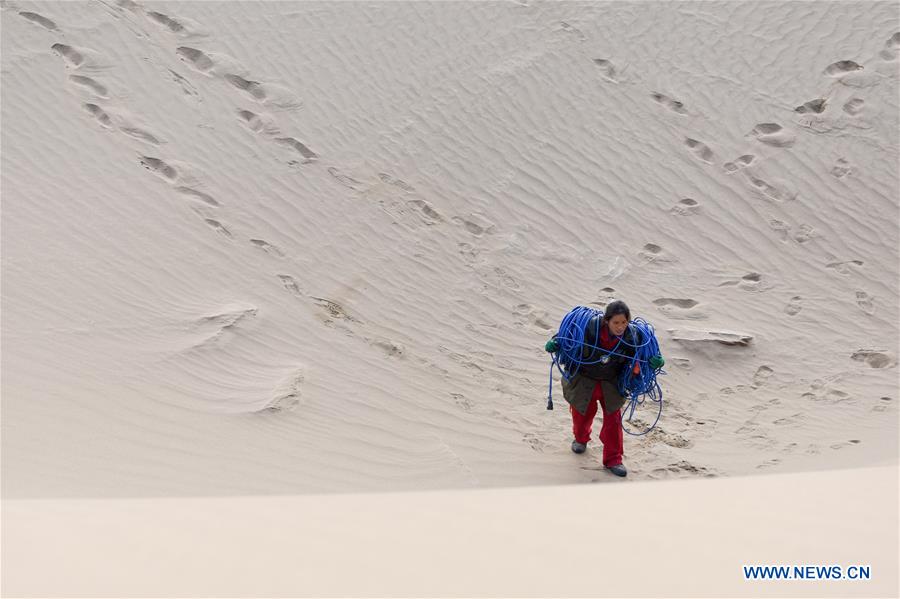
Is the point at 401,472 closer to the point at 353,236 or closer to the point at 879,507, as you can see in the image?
the point at 879,507

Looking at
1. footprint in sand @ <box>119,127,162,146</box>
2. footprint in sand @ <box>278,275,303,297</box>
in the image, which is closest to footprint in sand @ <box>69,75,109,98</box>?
footprint in sand @ <box>119,127,162,146</box>

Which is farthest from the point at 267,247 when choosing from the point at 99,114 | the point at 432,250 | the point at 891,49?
the point at 891,49

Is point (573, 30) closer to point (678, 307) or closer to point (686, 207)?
point (686, 207)

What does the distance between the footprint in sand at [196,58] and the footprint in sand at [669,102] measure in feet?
16.8

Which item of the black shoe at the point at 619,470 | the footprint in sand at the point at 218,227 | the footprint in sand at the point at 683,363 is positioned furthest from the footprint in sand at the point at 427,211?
the black shoe at the point at 619,470

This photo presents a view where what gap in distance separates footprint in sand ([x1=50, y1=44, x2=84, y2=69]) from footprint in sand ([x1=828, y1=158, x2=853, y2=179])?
8226 mm

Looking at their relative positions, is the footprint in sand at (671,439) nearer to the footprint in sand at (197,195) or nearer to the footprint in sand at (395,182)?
the footprint in sand at (395,182)

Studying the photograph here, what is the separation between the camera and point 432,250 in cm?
942

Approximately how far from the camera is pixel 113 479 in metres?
5.55

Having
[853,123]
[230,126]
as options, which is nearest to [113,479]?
[230,126]

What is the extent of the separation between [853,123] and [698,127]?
183 cm

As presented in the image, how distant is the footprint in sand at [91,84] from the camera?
10023 millimetres

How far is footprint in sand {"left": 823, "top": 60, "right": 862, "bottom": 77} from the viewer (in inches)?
475

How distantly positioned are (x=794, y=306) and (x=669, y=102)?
342 cm
